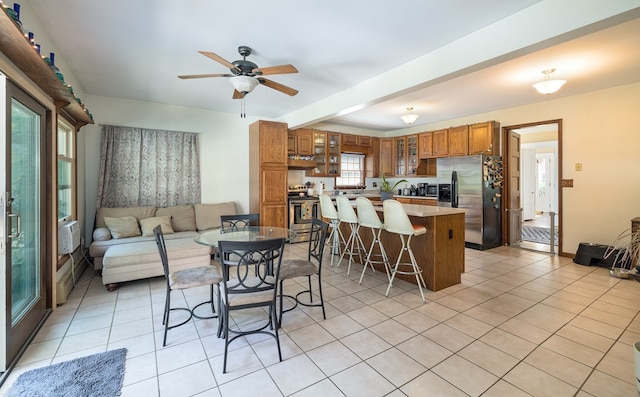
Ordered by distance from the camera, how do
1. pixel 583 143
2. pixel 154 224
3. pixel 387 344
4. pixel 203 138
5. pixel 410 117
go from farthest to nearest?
pixel 203 138 → pixel 410 117 → pixel 583 143 → pixel 154 224 → pixel 387 344

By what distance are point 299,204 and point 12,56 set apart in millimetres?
4503

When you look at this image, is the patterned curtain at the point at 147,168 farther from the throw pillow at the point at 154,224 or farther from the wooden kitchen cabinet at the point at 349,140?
the wooden kitchen cabinet at the point at 349,140

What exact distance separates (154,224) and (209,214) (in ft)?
3.11

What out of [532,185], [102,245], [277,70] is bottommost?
[102,245]

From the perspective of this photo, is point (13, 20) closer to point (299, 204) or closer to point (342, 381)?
point (342, 381)

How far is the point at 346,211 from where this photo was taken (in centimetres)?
387

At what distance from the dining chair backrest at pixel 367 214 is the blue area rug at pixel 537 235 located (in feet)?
15.4

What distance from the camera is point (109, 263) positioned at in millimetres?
3342

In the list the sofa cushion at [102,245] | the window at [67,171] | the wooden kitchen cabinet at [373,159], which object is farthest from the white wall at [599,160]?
the window at [67,171]

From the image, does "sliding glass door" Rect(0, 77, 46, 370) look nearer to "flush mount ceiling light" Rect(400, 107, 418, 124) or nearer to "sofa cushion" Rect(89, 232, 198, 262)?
"sofa cushion" Rect(89, 232, 198, 262)

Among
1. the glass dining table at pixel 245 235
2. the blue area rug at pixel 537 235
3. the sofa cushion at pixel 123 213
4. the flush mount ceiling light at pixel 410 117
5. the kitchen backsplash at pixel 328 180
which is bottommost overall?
the blue area rug at pixel 537 235

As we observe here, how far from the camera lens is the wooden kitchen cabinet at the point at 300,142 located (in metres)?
6.20

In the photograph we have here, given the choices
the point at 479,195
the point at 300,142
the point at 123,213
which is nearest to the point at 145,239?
the point at 123,213

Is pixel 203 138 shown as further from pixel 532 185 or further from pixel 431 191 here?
pixel 532 185
